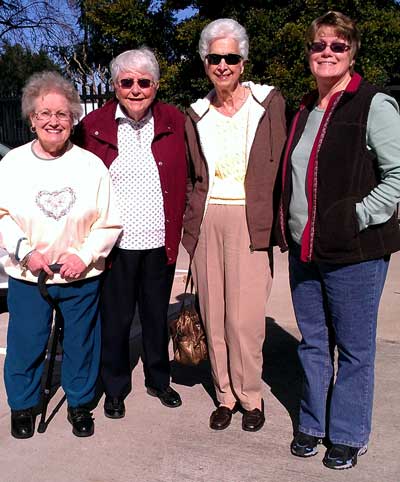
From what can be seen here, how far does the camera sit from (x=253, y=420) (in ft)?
11.4

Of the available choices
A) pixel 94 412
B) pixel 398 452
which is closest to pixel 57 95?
pixel 94 412

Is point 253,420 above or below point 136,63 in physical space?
below

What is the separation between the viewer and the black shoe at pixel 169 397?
12.5 feet

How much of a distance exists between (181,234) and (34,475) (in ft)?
4.84

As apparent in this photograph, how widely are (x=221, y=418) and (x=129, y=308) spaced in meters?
0.78

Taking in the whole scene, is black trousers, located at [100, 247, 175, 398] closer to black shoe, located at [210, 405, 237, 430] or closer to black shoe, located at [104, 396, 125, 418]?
black shoe, located at [104, 396, 125, 418]

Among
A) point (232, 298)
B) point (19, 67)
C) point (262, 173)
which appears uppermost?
point (19, 67)

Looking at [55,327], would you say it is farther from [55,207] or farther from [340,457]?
[340,457]

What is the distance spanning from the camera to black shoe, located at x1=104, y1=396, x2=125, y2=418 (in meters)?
3.67

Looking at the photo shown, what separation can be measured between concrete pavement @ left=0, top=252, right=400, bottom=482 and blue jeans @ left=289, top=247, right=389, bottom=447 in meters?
0.21

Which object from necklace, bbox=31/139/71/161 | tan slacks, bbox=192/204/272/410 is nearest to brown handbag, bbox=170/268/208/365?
tan slacks, bbox=192/204/272/410

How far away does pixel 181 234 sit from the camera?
12.2 feet

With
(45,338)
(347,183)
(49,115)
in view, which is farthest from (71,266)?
(347,183)

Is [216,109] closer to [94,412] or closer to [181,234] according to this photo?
[181,234]
